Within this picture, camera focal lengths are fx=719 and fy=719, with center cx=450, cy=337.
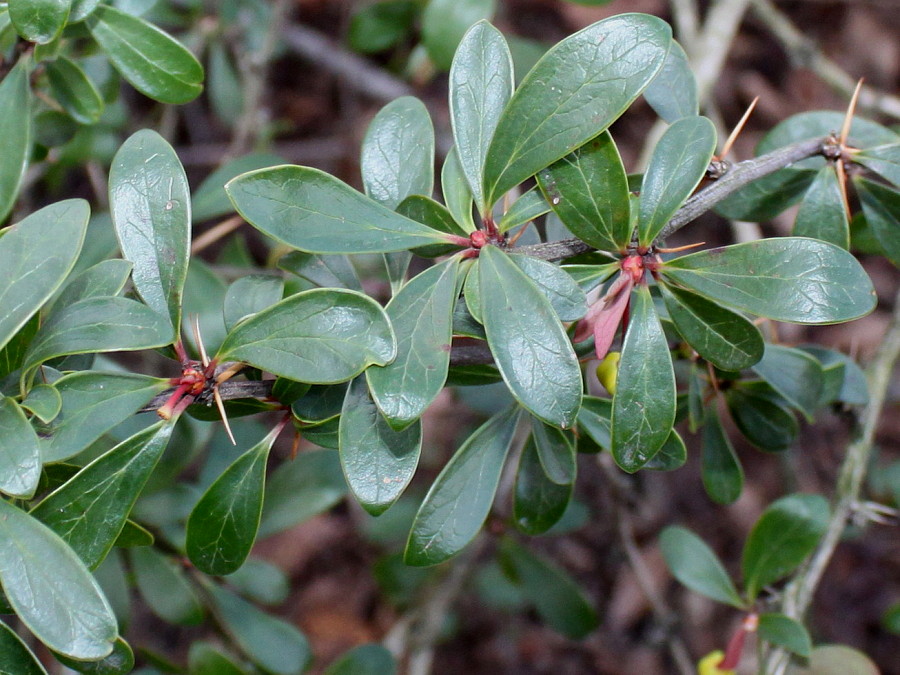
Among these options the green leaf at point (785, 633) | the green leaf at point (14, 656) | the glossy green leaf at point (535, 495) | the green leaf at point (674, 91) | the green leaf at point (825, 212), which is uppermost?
the green leaf at point (674, 91)

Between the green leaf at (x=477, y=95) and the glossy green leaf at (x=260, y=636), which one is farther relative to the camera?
the glossy green leaf at (x=260, y=636)

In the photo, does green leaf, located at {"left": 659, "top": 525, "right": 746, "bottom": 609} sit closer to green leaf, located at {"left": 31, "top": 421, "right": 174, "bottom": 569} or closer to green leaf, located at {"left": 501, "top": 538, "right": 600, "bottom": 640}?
green leaf, located at {"left": 501, "top": 538, "right": 600, "bottom": 640}

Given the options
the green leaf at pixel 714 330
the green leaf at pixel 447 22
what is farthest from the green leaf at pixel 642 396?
the green leaf at pixel 447 22

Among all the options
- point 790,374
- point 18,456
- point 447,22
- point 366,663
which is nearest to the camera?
point 18,456

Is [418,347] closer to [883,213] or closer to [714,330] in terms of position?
[714,330]

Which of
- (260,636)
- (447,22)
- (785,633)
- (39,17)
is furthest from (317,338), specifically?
(447,22)

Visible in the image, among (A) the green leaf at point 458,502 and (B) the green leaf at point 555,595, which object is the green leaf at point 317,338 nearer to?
(A) the green leaf at point 458,502

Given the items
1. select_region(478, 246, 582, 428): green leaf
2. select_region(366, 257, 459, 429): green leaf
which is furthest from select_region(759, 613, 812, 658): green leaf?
select_region(366, 257, 459, 429): green leaf
